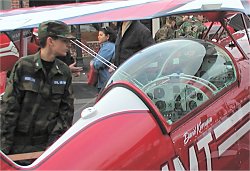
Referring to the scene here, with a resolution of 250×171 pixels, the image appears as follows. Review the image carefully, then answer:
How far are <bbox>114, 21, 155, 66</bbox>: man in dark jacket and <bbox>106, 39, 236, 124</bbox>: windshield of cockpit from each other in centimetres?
268

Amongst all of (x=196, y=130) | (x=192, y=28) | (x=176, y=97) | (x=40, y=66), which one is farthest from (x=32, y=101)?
(x=192, y=28)

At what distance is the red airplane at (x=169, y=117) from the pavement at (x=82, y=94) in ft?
15.5

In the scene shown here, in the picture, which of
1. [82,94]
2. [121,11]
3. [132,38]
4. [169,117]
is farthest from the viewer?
[82,94]

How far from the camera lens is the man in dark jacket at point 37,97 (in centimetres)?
375

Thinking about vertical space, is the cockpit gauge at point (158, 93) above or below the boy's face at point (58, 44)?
below

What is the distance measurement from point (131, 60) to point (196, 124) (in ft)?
2.83

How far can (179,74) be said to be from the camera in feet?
10.9

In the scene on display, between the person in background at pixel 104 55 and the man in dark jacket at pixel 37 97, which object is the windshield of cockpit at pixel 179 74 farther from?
the person in background at pixel 104 55

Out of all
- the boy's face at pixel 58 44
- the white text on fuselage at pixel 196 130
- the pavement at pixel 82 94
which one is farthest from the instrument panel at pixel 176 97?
the pavement at pixel 82 94

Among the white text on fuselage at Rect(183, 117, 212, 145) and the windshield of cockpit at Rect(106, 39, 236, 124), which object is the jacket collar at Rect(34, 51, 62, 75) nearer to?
the windshield of cockpit at Rect(106, 39, 236, 124)

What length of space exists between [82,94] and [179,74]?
24.0ft

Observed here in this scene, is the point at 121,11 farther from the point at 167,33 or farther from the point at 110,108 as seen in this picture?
the point at 167,33

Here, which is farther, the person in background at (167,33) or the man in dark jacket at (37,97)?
the person in background at (167,33)

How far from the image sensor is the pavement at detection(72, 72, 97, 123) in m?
8.88
